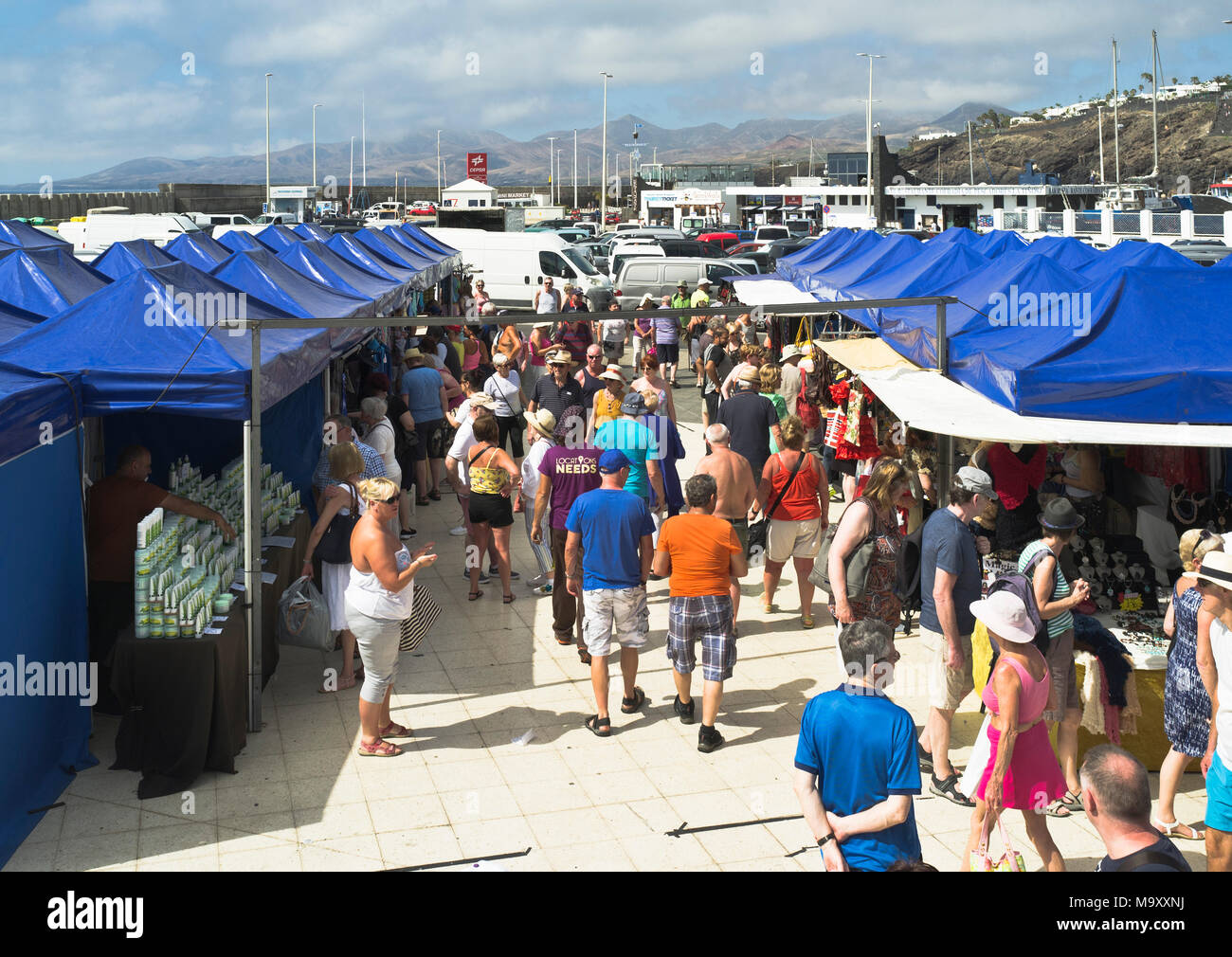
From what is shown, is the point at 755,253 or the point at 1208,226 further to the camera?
the point at 755,253

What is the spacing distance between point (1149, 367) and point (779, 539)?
3022mm

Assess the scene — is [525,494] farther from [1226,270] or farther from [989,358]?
[1226,270]

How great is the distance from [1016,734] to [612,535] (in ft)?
9.24

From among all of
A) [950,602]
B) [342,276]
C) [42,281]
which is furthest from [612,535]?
[342,276]

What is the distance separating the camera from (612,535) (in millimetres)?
7250

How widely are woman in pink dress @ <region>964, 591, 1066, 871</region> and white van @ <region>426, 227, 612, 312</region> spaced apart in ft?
74.8

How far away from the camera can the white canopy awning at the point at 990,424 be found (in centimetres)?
695

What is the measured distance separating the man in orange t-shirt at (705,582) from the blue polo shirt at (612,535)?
19 centimetres

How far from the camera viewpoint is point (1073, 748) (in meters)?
6.52

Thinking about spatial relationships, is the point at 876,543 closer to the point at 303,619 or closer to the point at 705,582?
the point at 705,582

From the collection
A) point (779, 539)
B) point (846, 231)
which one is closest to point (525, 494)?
point (779, 539)

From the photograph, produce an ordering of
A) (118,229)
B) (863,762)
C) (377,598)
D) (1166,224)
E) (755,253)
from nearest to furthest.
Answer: (863,762), (377,598), (1166,224), (118,229), (755,253)

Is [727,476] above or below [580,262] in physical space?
below

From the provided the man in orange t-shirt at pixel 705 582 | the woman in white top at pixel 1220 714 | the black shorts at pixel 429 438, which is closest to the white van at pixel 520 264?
the black shorts at pixel 429 438
